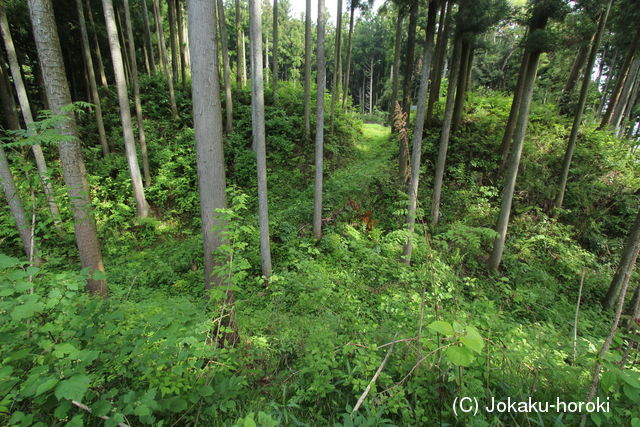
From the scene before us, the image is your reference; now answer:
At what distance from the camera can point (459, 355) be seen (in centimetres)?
155

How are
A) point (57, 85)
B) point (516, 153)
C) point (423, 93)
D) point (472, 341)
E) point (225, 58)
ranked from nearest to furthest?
point (472, 341) → point (57, 85) → point (423, 93) → point (516, 153) → point (225, 58)

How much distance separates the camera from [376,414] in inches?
77.2

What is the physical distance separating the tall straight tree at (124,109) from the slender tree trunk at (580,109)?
14.3 metres

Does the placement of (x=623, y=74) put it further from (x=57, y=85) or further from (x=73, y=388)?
(x=57, y=85)

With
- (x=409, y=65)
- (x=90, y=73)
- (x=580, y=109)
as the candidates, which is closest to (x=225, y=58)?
(x=90, y=73)

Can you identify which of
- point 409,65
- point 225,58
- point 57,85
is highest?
point 225,58

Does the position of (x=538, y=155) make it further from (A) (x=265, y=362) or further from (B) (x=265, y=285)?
(A) (x=265, y=362)

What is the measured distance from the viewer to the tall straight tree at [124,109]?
8060 mm

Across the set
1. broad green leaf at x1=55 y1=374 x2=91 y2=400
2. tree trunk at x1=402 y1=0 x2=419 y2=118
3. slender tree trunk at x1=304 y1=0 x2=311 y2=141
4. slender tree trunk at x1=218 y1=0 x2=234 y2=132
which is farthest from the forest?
A: slender tree trunk at x1=304 y1=0 x2=311 y2=141

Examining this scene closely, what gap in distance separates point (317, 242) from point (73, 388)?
7.86 m

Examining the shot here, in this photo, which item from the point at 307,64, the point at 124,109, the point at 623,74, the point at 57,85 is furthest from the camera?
the point at 307,64

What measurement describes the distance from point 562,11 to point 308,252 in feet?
29.6

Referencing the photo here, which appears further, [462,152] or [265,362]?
[462,152]

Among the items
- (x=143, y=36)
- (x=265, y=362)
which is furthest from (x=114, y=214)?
(x=143, y=36)
